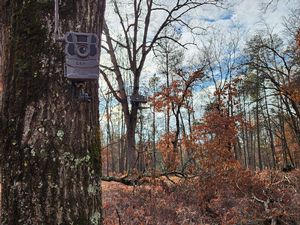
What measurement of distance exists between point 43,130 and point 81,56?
0.40 m

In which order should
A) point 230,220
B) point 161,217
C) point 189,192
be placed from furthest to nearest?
point 189,192 < point 230,220 < point 161,217

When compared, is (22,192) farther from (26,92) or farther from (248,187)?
(248,187)

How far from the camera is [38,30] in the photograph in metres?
1.67

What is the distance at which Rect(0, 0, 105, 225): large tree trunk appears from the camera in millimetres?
1559

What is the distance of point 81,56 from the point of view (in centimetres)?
167

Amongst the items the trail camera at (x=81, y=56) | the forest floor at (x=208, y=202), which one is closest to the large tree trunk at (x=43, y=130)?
the trail camera at (x=81, y=56)

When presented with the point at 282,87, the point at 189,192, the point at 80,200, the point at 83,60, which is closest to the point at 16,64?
the point at 83,60

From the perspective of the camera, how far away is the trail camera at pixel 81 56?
5.33 feet

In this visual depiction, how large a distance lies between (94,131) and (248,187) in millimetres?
8464

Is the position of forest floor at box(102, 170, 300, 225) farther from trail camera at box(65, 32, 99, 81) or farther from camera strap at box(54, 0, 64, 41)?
camera strap at box(54, 0, 64, 41)

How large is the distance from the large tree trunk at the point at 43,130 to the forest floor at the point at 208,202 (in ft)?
13.7

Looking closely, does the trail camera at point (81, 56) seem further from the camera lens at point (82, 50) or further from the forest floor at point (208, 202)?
the forest floor at point (208, 202)

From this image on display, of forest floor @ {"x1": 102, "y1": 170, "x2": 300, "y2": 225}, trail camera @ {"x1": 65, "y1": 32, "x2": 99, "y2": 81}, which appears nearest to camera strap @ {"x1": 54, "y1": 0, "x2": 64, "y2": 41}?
trail camera @ {"x1": 65, "y1": 32, "x2": 99, "y2": 81}

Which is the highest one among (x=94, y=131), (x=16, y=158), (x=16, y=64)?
(x=16, y=64)
